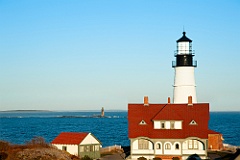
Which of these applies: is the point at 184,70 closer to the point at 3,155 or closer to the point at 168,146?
the point at 168,146

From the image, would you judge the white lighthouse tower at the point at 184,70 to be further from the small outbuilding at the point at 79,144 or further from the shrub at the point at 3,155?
the shrub at the point at 3,155

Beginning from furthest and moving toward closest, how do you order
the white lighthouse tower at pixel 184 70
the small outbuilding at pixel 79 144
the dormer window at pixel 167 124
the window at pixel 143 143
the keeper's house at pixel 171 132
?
the white lighthouse tower at pixel 184 70, the dormer window at pixel 167 124, the window at pixel 143 143, the small outbuilding at pixel 79 144, the keeper's house at pixel 171 132

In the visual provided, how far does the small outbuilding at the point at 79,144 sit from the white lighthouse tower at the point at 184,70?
12.0 metres

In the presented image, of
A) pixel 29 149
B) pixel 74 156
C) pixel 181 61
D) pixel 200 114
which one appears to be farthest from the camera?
pixel 181 61

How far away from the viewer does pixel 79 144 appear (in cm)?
4434

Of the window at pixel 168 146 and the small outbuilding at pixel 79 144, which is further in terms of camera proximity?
the small outbuilding at pixel 79 144

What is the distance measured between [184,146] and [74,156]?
36.8 ft

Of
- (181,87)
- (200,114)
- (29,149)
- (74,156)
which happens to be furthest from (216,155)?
(29,149)

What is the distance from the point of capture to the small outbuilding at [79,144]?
44.5 m

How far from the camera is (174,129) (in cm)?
4503

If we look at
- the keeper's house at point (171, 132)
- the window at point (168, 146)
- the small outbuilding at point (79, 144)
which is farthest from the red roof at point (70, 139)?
the window at point (168, 146)

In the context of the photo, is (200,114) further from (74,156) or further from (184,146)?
(74,156)

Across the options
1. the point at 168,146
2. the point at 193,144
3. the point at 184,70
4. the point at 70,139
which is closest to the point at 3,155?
the point at 70,139

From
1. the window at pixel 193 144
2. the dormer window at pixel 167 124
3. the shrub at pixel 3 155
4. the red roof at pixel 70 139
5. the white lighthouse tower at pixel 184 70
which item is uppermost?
the white lighthouse tower at pixel 184 70
